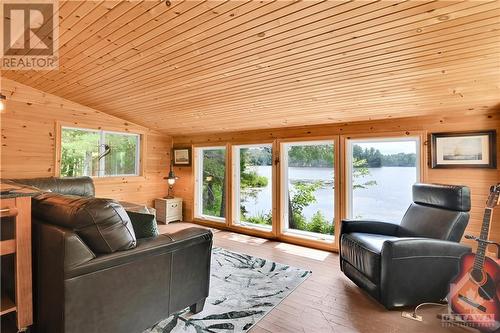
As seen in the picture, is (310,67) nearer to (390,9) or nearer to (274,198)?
(390,9)

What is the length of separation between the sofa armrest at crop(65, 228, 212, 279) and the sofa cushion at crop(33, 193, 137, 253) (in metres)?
0.05

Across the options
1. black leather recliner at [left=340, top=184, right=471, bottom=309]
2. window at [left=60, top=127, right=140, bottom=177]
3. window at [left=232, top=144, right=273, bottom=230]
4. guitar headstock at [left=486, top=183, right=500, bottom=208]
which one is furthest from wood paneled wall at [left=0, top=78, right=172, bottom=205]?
guitar headstock at [left=486, top=183, right=500, bottom=208]

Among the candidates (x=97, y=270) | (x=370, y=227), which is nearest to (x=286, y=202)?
(x=370, y=227)

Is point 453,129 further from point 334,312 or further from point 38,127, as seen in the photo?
point 38,127

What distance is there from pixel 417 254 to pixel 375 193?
1.60 metres

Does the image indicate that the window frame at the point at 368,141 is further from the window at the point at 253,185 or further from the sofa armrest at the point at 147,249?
the sofa armrest at the point at 147,249

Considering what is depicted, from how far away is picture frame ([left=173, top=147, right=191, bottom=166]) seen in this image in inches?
225

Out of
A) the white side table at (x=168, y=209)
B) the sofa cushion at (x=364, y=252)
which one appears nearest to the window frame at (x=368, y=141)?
the sofa cushion at (x=364, y=252)

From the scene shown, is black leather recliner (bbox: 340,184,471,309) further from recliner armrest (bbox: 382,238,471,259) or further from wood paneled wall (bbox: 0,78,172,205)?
wood paneled wall (bbox: 0,78,172,205)

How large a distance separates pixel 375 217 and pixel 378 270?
161cm

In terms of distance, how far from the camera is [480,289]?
1979 mm

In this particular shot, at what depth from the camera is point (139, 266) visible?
1736 mm

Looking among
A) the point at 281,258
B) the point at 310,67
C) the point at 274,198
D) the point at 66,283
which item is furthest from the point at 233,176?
the point at 66,283

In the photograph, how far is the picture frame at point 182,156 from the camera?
18.8 feet
